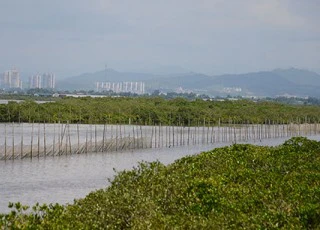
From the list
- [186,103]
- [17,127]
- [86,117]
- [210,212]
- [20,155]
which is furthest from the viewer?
[186,103]

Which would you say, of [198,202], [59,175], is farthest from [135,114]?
[198,202]

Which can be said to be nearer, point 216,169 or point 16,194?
point 216,169

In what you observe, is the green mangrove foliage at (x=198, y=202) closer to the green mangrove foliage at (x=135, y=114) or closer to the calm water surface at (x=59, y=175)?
the calm water surface at (x=59, y=175)

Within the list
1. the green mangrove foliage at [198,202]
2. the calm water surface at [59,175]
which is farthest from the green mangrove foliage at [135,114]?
the green mangrove foliage at [198,202]

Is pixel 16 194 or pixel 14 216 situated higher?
pixel 14 216

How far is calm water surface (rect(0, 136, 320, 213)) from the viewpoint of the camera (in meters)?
25.2

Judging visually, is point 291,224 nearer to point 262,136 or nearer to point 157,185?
point 157,185

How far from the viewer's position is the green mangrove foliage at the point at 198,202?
1020cm

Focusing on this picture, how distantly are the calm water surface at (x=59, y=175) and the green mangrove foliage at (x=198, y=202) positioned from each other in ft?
30.1

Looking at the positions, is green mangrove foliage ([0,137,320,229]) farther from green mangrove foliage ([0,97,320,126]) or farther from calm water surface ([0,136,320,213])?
green mangrove foliage ([0,97,320,126])

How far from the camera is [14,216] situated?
9250 millimetres

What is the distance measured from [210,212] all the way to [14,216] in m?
4.10

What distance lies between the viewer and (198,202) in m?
12.6

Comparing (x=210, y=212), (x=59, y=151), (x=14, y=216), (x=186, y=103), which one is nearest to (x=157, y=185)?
(x=210, y=212)
